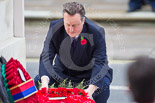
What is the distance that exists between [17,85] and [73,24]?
0.88 meters

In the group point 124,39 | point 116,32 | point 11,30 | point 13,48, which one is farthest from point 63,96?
point 124,39

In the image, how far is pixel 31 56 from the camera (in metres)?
7.66

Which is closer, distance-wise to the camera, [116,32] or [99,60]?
[99,60]

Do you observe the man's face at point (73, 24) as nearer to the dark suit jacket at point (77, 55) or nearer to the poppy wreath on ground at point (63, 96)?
the dark suit jacket at point (77, 55)

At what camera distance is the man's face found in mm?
3633

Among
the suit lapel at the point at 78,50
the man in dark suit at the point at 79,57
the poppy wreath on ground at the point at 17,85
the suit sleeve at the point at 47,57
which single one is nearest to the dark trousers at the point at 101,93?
the man in dark suit at the point at 79,57

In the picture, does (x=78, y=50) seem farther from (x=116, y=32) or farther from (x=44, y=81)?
(x=116, y=32)

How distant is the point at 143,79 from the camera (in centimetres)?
203

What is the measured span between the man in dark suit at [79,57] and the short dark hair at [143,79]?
1699 millimetres

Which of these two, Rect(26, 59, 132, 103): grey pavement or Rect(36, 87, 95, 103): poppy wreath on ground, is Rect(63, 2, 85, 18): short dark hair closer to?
Rect(36, 87, 95, 103): poppy wreath on ground

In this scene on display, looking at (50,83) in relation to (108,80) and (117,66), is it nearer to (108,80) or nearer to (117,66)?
(108,80)

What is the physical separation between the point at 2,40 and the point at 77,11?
0.71 meters

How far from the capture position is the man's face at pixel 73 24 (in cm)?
363

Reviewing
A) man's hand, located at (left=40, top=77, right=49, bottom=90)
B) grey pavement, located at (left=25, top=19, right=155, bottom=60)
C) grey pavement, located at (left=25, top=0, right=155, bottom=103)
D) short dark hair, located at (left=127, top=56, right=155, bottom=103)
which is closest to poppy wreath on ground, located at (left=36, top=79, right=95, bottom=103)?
man's hand, located at (left=40, top=77, right=49, bottom=90)
